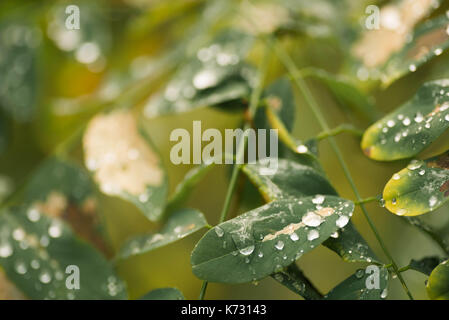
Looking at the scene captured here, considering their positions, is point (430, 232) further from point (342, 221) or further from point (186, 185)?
point (186, 185)

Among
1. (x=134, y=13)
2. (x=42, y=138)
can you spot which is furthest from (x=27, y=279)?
(x=134, y=13)

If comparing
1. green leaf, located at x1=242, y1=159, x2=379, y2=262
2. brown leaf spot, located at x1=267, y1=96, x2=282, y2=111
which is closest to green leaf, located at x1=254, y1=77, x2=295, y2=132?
brown leaf spot, located at x1=267, y1=96, x2=282, y2=111

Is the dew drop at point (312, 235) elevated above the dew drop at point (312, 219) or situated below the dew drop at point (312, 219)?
below

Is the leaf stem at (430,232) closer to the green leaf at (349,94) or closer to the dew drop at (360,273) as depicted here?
the dew drop at (360,273)

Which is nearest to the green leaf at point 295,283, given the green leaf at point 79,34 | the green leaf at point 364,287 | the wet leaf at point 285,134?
the green leaf at point 364,287

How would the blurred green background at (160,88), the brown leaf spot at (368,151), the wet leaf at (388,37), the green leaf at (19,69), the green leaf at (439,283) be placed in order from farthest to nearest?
1. the green leaf at (19,69)
2. the blurred green background at (160,88)
3. the wet leaf at (388,37)
4. the brown leaf spot at (368,151)
5. the green leaf at (439,283)
